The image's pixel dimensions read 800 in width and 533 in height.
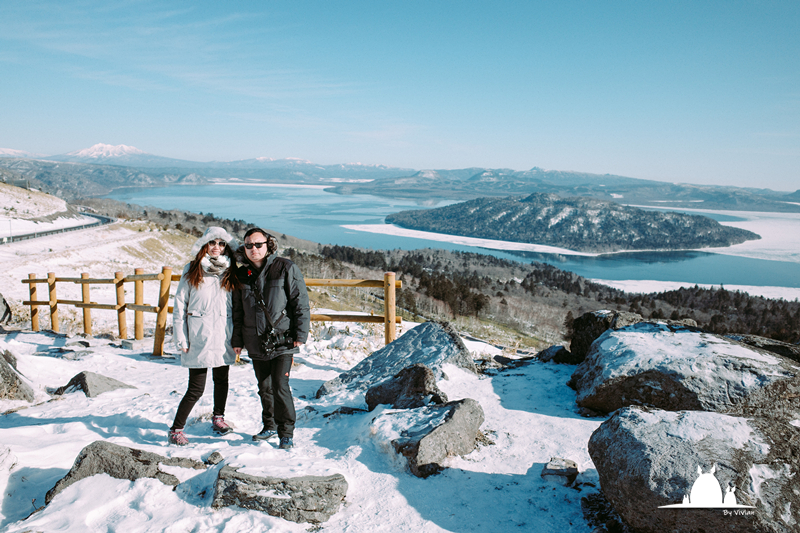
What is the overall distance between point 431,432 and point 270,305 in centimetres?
182

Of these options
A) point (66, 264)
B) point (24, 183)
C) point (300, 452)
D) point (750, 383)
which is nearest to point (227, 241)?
point (300, 452)

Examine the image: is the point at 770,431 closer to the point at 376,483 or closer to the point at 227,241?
the point at 376,483

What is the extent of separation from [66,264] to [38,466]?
23877mm

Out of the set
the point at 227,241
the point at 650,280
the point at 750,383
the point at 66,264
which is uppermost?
the point at 227,241

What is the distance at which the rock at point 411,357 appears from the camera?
6043 mm

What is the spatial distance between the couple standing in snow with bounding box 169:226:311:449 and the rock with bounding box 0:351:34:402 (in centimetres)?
262

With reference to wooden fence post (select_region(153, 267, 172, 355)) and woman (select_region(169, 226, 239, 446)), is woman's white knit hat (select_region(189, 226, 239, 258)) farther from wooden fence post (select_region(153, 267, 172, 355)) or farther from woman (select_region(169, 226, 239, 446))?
wooden fence post (select_region(153, 267, 172, 355))

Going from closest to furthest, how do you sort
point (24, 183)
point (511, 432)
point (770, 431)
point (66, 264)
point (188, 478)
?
point (770, 431), point (188, 478), point (511, 432), point (66, 264), point (24, 183)

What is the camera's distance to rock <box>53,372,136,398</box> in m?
5.43

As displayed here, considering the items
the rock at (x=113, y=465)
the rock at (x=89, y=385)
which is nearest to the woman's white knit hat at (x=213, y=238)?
the rock at (x=113, y=465)

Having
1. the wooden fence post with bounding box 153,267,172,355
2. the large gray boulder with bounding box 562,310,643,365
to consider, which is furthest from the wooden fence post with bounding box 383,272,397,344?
the wooden fence post with bounding box 153,267,172,355

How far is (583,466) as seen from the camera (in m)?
3.88

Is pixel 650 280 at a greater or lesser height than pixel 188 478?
lesser

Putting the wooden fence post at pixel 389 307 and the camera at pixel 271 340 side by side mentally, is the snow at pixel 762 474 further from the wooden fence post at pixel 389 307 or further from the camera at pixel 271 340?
the wooden fence post at pixel 389 307
